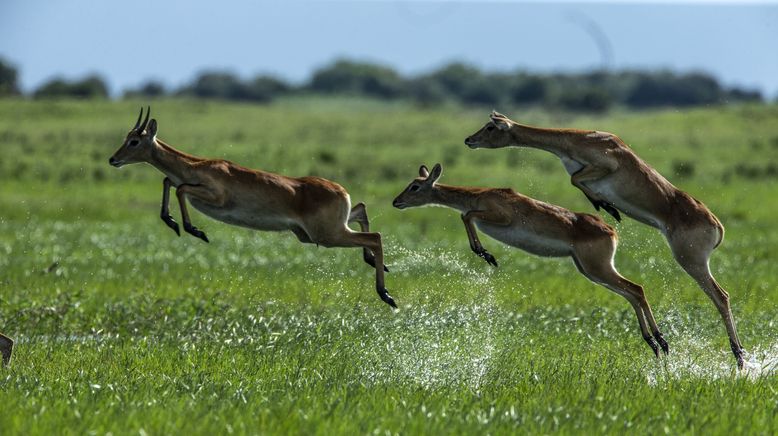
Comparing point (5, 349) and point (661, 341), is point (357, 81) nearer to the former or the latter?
point (5, 349)

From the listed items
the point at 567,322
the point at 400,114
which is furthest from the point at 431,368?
the point at 400,114

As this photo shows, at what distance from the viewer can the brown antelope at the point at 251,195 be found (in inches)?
444

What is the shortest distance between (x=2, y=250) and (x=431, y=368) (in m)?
15.9

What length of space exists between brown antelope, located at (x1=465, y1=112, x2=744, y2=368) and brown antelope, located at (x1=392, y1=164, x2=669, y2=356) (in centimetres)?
42

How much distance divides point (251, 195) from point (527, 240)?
8.99ft

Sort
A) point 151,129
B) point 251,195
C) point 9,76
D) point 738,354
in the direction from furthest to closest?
1. point 9,76
2. point 738,354
3. point 151,129
4. point 251,195

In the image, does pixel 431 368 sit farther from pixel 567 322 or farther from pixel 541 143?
pixel 567 322

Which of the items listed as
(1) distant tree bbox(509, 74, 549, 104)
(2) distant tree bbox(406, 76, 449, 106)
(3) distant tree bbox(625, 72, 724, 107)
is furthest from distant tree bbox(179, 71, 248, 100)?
(3) distant tree bbox(625, 72, 724, 107)

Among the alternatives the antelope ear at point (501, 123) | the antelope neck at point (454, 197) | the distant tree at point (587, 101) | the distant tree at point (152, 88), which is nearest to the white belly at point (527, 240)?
the antelope neck at point (454, 197)

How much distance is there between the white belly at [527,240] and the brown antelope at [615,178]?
600 mm

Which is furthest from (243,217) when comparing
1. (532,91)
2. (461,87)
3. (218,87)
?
(461,87)

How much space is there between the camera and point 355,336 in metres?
14.8

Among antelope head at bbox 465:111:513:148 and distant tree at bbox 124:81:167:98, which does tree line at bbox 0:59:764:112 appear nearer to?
distant tree at bbox 124:81:167:98

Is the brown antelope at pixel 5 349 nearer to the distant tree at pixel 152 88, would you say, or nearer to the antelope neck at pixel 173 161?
the antelope neck at pixel 173 161
